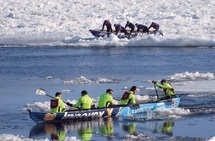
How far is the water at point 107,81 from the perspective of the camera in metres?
19.7

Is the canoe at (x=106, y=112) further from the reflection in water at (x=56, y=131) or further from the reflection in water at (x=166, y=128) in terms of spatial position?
the reflection in water at (x=166, y=128)

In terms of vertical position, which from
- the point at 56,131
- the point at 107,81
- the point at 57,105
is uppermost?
the point at 107,81

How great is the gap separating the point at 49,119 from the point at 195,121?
163 inches

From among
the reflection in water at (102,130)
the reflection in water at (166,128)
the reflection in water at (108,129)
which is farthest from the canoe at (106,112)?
the reflection in water at (166,128)

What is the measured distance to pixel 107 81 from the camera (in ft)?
95.0

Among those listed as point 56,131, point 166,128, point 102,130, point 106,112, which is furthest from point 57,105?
point 166,128

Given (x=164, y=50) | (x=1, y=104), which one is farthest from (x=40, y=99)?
(x=164, y=50)

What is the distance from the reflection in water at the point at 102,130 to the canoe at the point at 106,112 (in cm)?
17

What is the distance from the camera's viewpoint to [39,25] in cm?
5434

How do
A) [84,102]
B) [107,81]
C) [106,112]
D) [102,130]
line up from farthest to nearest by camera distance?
[107,81], [106,112], [84,102], [102,130]

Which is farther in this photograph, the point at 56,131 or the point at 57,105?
the point at 57,105

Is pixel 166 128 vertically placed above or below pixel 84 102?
below

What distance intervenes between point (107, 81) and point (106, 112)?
751cm

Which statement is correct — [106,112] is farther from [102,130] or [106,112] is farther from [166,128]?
[166,128]
